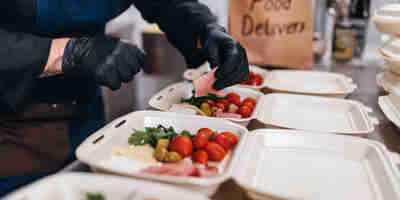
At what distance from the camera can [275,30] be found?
1793 mm

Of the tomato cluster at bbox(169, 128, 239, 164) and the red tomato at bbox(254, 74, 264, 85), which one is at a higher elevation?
the red tomato at bbox(254, 74, 264, 85)

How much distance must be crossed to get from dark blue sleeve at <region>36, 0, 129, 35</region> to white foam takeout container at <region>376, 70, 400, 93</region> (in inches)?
44.5

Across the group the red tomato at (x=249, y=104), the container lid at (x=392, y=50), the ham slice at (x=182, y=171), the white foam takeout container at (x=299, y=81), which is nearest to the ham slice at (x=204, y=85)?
the red tomato at (x=249, y=104)

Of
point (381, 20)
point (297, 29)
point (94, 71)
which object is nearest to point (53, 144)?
point (94, 71)

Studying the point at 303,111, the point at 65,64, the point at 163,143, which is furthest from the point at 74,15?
the point at 303,111

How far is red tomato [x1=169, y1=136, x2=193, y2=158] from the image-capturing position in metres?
0.91

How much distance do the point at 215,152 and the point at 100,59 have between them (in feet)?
1.61

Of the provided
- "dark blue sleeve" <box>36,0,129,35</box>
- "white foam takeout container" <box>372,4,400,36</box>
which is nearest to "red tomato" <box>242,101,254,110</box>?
"white foam takeout container" <box>372,4,400,36</box>

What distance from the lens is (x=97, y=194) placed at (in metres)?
0.73

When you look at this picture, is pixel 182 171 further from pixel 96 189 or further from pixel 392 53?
pixel 392 53

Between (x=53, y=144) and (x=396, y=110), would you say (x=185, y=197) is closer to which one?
(x=396, y=110)

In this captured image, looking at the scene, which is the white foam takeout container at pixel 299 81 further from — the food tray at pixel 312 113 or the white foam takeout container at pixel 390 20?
the white foam takeout container at pixel 390 20

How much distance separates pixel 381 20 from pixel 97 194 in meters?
1.19

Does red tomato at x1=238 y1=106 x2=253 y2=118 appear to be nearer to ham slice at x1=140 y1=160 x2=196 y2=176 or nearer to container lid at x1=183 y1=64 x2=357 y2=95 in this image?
container lid at x1=183 y1=64 x2=357 y2=95
